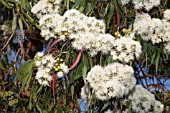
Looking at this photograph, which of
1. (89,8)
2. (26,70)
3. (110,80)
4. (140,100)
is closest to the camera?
(110,80)

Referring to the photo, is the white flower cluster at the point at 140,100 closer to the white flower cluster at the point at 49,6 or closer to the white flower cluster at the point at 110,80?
the white flower cluster at the point at 110,80

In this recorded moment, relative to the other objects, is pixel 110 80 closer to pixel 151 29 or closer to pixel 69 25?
pixel 69 25

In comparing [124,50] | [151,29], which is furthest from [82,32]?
[151,29]

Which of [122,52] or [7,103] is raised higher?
[122,52]

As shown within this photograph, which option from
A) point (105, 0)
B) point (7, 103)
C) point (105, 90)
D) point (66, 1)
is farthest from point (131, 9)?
point (7, 103)

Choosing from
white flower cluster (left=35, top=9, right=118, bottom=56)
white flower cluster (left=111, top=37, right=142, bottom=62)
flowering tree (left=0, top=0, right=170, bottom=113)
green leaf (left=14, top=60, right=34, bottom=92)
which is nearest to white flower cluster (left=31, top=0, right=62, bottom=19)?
flowering tree (left=0, top=0, right=170, bottom=113)

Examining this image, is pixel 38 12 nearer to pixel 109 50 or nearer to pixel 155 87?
pixel 109 50

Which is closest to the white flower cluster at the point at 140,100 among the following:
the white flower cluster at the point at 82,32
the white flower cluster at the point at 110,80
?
the white flower cluster at the point at 110,80
